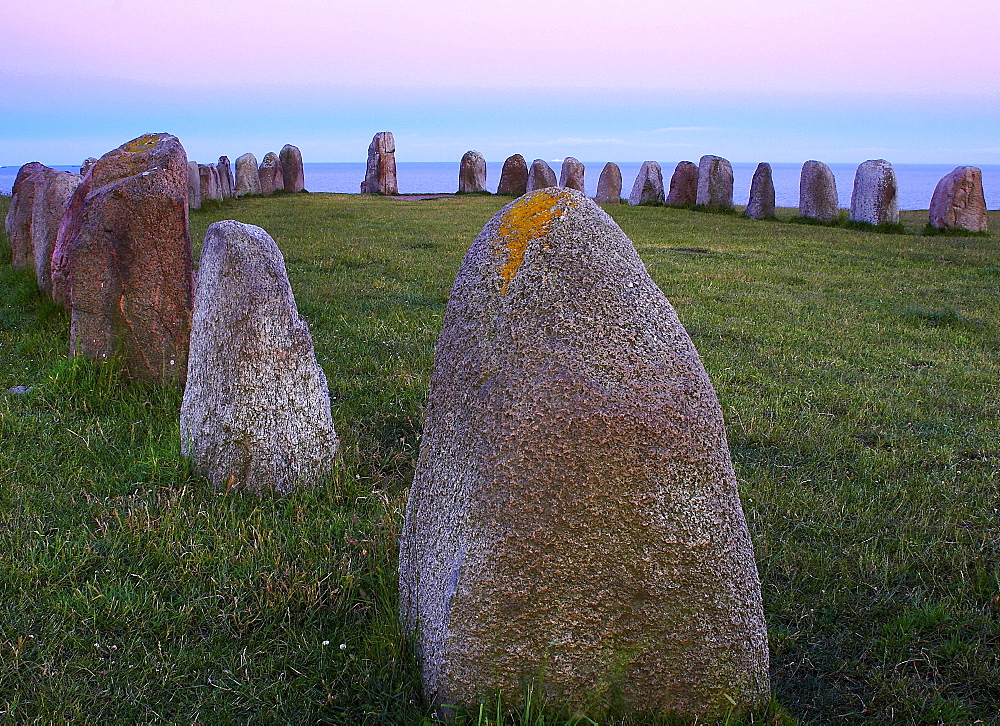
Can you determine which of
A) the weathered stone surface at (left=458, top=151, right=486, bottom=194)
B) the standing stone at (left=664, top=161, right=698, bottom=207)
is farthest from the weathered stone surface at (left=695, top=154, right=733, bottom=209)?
the weathered stone surface at (left=458, top=151, right=486, bottom=194)

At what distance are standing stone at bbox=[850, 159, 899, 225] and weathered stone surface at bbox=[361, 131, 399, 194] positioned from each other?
16937mm

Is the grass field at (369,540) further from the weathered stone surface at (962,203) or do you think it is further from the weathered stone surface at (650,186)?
the weathered stone surface at (650,186)

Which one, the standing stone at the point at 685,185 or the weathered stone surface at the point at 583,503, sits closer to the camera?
the weathered stone surface at the point at 583,503

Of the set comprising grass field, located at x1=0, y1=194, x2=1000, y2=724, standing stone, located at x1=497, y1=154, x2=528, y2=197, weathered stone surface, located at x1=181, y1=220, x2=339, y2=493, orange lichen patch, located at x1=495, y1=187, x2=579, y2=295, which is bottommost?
grass field, located at x1=0, y1=194, x2=1000, y2=724

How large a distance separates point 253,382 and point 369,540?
1.09 meters

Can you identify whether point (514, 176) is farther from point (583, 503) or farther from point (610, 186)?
point (583, 503)

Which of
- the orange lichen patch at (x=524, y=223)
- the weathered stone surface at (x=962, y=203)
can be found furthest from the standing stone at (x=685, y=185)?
the orange lichen patch at (x=524, y=223)

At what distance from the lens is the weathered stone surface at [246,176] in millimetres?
26266

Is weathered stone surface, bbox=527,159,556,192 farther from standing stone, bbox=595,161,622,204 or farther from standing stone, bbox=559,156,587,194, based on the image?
standing stone, bbox=595,161,622,204

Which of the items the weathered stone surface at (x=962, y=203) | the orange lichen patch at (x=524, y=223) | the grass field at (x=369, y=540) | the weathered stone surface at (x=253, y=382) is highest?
the weathered stone surface at (x=962, y=203)

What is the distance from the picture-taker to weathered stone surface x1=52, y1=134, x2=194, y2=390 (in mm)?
5633

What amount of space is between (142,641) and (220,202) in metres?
20.5

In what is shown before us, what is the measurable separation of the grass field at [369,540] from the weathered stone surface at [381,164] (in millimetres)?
22980

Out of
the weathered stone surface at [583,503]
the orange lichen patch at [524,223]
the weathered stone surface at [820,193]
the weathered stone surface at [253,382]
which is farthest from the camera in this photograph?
the weathered stone surface at [820,193]
